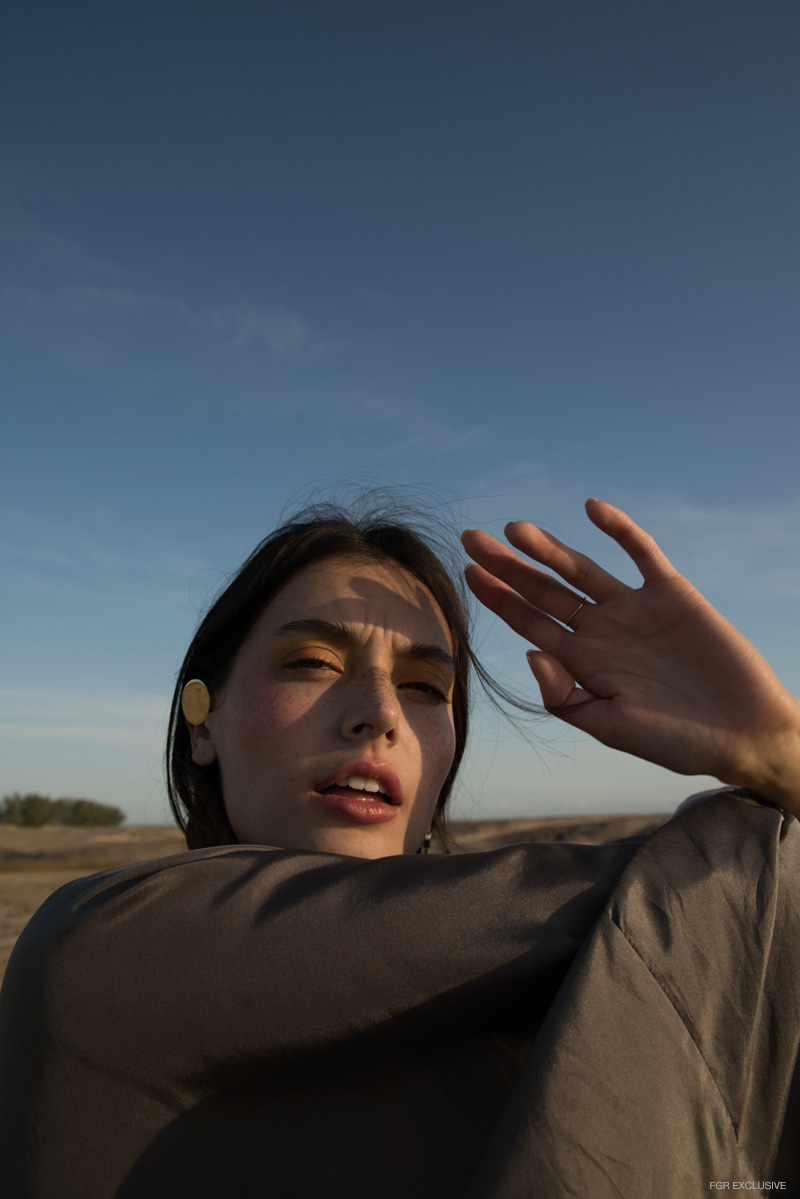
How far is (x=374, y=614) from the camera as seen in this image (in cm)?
232

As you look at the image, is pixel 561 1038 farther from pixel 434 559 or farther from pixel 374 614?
pixel 434 559

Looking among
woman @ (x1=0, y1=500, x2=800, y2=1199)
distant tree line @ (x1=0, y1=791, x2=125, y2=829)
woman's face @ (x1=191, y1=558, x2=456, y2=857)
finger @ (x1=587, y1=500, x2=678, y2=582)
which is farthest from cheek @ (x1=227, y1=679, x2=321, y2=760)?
distant tree line @ (x1=0, y1=791, x2=125, y2=829)

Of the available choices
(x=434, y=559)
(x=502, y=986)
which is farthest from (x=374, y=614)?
(x=502, y=986)

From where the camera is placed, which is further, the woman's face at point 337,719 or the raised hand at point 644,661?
the woman's face at point 337,719

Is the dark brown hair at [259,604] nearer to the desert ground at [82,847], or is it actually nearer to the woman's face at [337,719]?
the woman's face at [337,719]

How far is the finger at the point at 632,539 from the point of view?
178 cm

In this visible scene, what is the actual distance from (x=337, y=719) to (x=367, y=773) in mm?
176

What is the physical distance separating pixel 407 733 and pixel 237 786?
1.73 ft

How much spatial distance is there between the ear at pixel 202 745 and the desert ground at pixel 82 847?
20.4 ft

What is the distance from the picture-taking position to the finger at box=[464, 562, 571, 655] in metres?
2.13

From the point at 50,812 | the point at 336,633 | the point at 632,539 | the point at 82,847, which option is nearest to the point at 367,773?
the point at 336,633

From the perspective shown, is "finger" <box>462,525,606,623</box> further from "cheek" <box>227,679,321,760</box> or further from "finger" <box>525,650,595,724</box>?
"cheek" <box>227,679,321,760</box>

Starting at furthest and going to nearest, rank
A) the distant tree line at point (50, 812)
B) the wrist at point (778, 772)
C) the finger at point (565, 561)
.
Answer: the distant tree line at point (50, 812) → the finger at point (565, 561) → the wrist at point (778, 772)

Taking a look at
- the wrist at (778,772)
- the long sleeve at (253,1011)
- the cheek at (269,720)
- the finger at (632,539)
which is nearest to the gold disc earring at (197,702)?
the cheek at (269,720)
